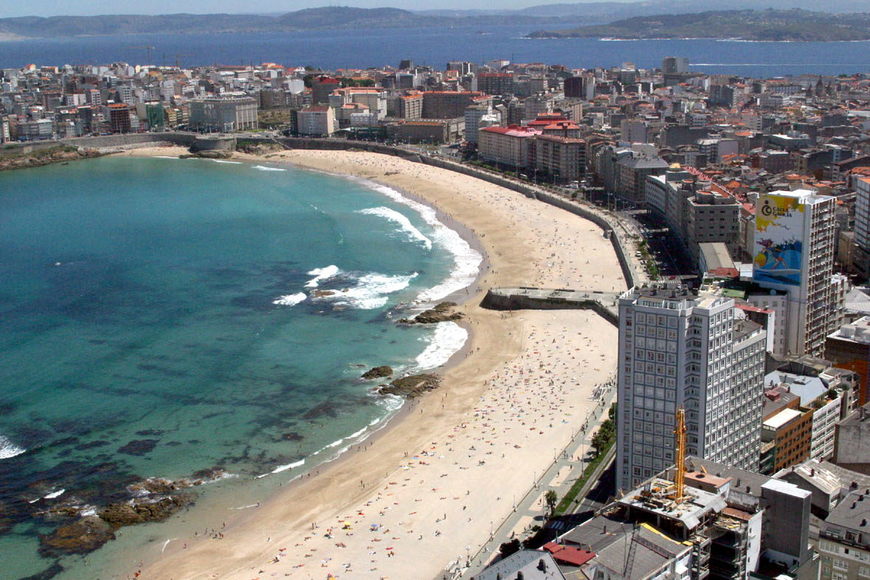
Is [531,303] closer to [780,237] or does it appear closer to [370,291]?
[370,291]

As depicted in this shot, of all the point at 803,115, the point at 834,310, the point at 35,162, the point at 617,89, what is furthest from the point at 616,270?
the point at 617,89

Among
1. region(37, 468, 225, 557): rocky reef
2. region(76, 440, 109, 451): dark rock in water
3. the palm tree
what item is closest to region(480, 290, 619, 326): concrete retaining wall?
the palm tree

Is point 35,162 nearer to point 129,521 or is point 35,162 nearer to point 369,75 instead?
point 369,75

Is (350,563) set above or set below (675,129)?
below

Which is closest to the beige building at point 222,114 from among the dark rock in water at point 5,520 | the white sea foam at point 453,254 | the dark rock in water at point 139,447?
the white sea foam at point 453,254

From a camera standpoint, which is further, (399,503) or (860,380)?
(860,380)

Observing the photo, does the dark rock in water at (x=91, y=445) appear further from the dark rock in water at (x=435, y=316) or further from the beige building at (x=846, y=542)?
the beige building at (x=846, y=542)

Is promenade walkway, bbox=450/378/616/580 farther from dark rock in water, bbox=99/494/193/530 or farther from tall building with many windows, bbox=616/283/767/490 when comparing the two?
dark rock in water, bbox=99/494/193/530

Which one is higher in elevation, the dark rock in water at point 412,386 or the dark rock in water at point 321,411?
the dark rock in water at point 412,386
